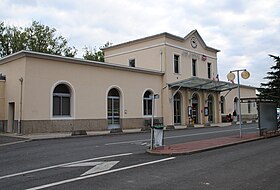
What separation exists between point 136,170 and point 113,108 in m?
18.7

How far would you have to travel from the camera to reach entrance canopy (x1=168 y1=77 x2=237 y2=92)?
31.5m

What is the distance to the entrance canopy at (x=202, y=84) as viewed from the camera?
31.5 metres

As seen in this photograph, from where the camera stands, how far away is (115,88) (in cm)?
2736

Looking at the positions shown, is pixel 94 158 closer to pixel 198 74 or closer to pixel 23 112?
pixel 23 112

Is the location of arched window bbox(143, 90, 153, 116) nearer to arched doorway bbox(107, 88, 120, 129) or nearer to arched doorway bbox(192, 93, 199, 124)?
arched doorway bbox(107, 88, 120, 129)

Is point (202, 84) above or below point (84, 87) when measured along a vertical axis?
above

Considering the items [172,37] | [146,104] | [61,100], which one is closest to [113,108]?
[146,104]

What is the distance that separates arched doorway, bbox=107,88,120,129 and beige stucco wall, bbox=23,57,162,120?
44cm

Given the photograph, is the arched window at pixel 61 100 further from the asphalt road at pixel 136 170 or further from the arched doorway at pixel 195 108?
the arched doorway at pixel 195 108

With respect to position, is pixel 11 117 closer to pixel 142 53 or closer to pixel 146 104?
pixel 146 104

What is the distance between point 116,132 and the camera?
22969 mm

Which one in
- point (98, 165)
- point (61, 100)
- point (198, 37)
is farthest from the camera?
point (198, 37)

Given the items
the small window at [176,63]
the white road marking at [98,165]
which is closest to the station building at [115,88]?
the small window at [176,63]

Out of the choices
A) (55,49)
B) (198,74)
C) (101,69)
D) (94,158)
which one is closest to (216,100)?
(198,74)
